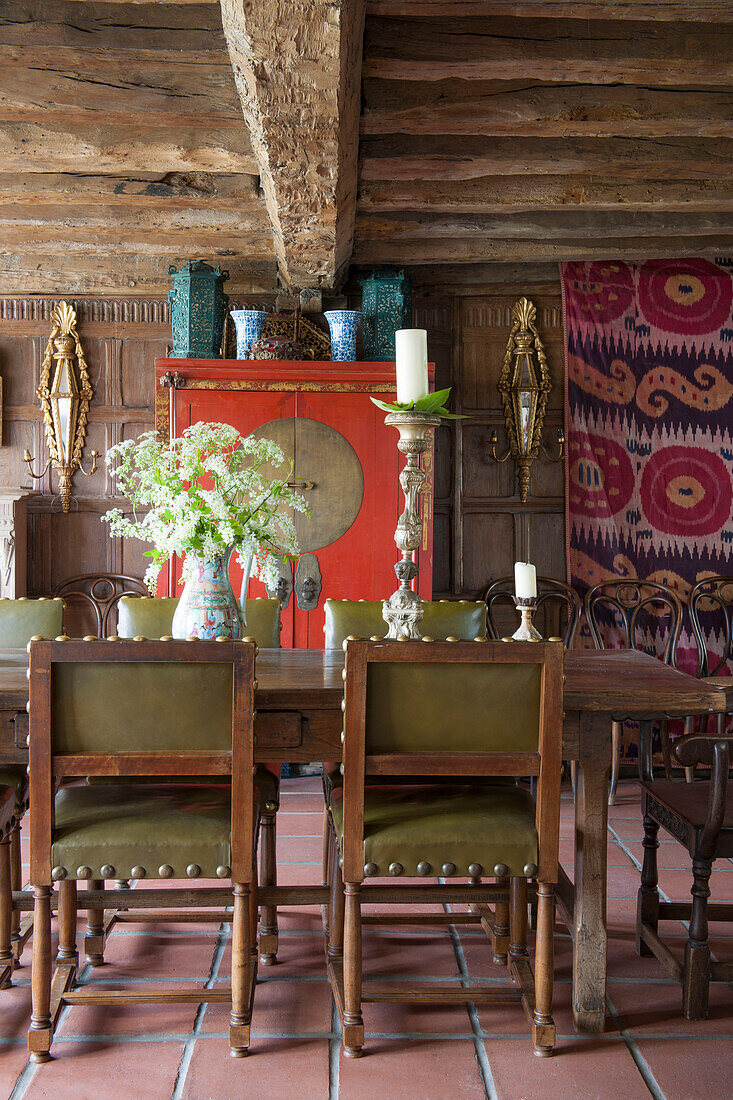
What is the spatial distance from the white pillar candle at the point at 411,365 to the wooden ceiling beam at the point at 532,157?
1103 mm

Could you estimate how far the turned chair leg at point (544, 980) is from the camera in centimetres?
206

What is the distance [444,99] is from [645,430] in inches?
91.0

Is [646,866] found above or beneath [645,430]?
beneath

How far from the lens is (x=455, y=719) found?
6.63 feet

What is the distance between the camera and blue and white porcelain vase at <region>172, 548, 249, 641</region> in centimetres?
256

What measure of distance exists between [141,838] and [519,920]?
100 centimetres

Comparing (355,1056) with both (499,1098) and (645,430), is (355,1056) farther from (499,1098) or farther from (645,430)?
(645,430)

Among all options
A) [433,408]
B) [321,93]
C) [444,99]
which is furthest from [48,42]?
[433,408]

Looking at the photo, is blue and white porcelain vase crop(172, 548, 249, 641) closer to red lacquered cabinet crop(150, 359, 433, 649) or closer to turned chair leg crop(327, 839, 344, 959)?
turned chair leg crop(327, 839, 344, 959)

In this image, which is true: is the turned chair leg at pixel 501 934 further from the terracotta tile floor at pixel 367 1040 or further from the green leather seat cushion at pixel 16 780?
the green leather seat cushion at pixel 16 780

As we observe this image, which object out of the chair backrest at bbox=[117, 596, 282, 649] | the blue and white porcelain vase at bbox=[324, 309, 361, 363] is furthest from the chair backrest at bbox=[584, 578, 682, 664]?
the chair backrest at bbox=[117, 596, 282, 649]

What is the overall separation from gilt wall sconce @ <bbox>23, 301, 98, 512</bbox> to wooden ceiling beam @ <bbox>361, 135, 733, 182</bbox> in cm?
196

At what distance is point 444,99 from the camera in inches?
109

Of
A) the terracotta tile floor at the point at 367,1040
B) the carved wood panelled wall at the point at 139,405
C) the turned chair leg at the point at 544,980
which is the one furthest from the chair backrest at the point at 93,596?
the turned chair leg at the point at 544,980
